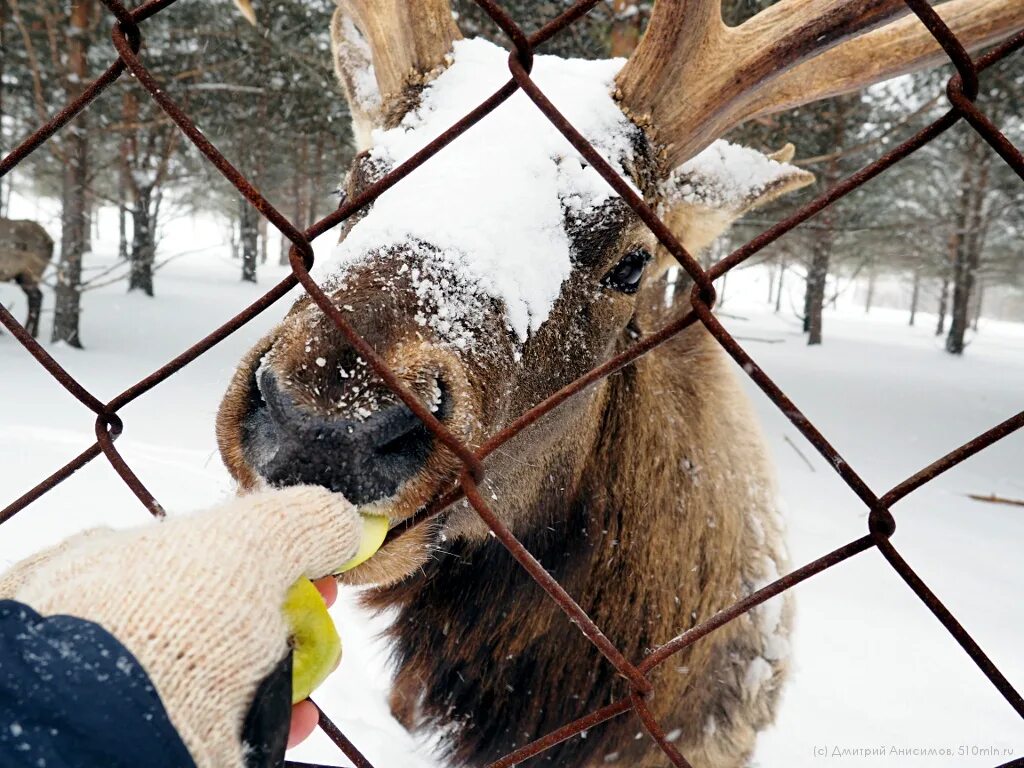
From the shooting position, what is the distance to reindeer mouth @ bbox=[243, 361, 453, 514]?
1213 mm

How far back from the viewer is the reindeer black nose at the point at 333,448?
47.7 inches

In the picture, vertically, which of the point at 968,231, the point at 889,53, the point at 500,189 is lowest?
the point at 968,231

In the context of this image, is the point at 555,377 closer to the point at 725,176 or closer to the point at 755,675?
the point at 725,176

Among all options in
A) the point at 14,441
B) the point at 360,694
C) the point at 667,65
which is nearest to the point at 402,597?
the point at 360,694

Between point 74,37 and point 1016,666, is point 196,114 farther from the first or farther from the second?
point 1016,666

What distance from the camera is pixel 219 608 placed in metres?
0.79

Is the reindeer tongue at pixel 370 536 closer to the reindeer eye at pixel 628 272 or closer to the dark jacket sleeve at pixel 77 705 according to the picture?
the dark jacket sleeve at pixel 77 705

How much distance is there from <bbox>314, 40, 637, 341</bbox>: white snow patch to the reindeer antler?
135mm

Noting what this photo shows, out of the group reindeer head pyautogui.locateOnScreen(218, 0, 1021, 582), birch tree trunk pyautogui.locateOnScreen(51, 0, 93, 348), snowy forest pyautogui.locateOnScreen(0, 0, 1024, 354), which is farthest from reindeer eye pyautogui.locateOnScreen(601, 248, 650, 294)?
birch tree trunk pyautogui.locateOnScreen(51, 0, 93, 348)

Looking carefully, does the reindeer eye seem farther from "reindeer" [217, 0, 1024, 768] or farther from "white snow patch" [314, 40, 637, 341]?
"white snow patch" [314, 40, 637, 341]

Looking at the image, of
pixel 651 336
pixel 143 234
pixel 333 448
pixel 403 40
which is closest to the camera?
pixel 651 336

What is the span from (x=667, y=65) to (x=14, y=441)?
21.8ft

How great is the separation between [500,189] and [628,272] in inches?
22.6

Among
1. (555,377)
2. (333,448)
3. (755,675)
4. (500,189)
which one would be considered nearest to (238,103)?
(500,189)
